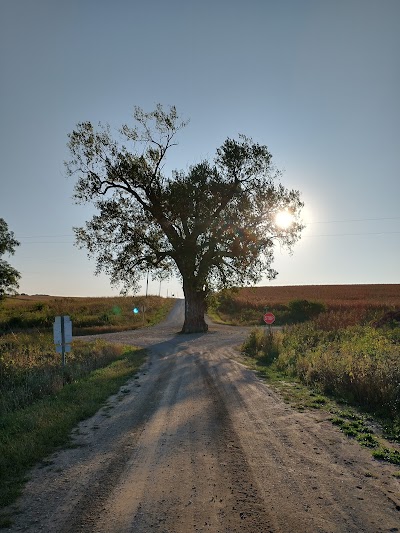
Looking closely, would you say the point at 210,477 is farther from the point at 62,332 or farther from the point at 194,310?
the point at 194,310

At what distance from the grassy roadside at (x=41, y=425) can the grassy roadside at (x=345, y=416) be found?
4876mm

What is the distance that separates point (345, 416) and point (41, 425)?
6.30 m

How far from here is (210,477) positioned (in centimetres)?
574

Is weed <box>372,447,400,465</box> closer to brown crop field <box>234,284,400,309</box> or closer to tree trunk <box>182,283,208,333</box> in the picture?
tree trunk <box>182,283,208,333</box>

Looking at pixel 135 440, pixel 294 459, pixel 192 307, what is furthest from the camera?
pixel 192 307

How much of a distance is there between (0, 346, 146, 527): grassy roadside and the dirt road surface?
0.74 ft

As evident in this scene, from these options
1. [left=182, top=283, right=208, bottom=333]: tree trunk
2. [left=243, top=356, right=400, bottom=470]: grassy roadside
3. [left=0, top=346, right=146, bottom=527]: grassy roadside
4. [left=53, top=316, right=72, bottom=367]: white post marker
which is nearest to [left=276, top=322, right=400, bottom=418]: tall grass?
[left=243, top=356, right=400, bottom=470]: grassy roadside

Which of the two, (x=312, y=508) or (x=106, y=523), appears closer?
(x=106, y=523)

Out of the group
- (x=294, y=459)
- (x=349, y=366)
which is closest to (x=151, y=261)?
(x=349, y=366)

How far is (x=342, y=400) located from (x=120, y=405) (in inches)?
216

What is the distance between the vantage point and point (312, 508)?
4.86 metres

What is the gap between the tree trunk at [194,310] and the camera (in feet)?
115

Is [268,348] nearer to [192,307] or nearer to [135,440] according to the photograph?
[135,440]

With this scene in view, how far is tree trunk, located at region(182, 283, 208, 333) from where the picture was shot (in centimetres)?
3509
